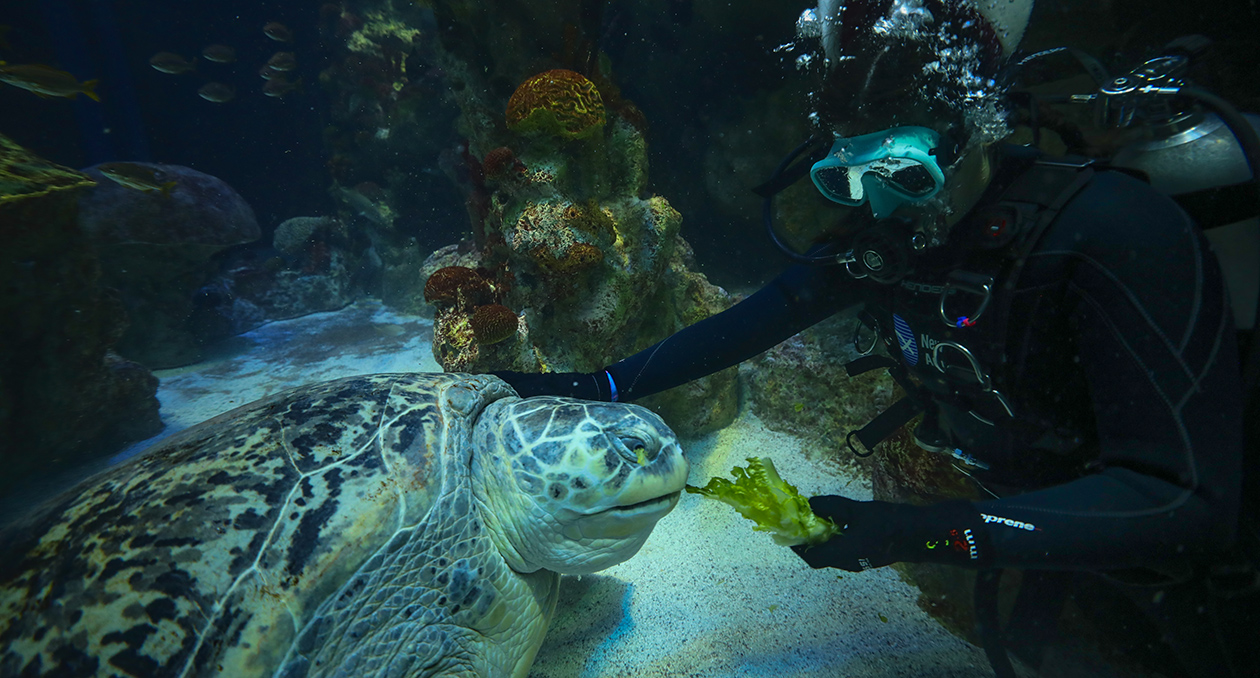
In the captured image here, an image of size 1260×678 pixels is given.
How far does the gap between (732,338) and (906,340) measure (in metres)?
0.81

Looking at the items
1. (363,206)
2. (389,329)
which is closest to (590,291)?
(389,329)

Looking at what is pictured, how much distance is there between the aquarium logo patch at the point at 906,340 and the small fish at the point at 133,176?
8274mm

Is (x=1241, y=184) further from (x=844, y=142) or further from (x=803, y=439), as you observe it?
(x=803, y=439)

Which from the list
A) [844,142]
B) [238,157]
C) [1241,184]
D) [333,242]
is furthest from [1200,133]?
[238,157]

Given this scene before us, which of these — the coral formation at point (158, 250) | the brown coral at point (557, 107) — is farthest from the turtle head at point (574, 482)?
the coral formation at point (158, 250)

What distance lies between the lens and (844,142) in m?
1.84

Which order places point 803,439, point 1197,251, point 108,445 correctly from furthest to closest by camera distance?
point 108,445, point 803,439, point 1197,251

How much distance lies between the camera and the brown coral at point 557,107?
3.66 meters

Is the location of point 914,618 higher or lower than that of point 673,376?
lower

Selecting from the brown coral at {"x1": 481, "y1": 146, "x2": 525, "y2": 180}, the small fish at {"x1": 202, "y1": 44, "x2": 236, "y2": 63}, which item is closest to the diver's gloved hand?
the brown coral at {"x1": 481, "y1": 146, "x2": 525, "y2": 180}

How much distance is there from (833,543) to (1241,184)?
1.67m

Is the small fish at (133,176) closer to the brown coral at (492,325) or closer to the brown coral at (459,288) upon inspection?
the brown coral at (459,288)

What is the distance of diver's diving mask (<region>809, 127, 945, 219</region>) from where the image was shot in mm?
1652

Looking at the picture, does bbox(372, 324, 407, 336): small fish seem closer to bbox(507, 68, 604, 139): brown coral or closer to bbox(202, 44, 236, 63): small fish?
bbox(507, 68, 604, 139): brown coral
